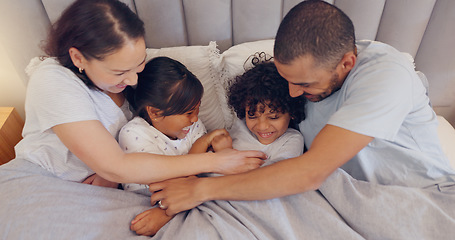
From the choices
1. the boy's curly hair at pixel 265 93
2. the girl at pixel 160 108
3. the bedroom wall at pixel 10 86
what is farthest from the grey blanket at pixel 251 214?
the bedroom wall at pixel 10 86

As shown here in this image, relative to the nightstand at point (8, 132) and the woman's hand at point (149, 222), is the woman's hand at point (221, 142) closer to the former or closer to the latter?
the woman's hand at point (149, 222)

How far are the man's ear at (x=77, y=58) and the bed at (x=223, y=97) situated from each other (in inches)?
16.2

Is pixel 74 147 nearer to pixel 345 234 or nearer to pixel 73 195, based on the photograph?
pixel 73 195

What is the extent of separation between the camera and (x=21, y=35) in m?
1.28

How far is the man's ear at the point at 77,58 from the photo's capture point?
86 centimetres

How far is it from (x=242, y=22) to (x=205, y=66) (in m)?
0.28

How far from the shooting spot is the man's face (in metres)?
0.85

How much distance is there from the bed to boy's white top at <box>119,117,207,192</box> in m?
Answer: 0.17

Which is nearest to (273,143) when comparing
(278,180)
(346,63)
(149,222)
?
(278,180)

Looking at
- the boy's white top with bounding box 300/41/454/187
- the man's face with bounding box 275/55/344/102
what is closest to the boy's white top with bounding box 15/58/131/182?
the man's face with bounding box 275/55/344/102

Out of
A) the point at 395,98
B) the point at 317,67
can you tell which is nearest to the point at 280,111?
the point at 317,67

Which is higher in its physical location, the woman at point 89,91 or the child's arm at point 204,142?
the woman at point 89,91

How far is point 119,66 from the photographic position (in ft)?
2.86

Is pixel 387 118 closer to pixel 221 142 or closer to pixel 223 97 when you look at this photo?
pixel 221 142
